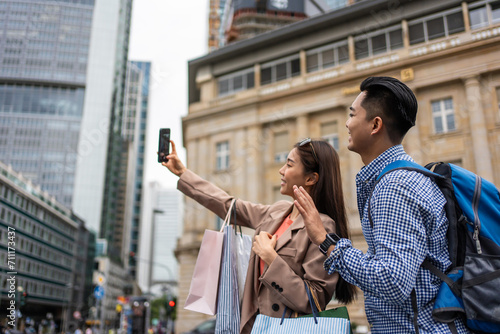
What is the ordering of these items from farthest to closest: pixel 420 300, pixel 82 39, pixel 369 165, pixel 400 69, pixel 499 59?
pixel 82 39 → pixel 400 69 → pixel 499 59 → pixel 369 165 → pixel 420 300

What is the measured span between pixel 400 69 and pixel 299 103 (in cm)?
616

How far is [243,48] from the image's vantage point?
29.8 m

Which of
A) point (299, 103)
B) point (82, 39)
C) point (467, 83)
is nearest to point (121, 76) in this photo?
point (82, 39)

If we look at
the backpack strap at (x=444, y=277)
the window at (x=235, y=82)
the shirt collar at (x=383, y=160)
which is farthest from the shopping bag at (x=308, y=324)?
the window at (x=235, y=82)

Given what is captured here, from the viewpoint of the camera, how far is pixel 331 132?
26.1m

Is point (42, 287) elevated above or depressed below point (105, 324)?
above

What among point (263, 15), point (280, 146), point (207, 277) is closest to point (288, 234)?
point (207, 277)

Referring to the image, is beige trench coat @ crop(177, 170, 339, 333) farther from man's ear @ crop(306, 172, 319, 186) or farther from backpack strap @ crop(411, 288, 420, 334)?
backpack strap @ crop(411, 288, 420, 334)

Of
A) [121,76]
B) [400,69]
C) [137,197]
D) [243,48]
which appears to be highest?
[121,76]

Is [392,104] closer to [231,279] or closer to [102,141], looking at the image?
[231,279]

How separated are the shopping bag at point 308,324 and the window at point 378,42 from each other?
82.8 feet

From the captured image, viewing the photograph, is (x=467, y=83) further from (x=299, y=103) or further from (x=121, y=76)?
(x=121, y=76)

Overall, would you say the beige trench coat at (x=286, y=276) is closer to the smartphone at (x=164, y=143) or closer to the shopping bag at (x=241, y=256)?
the shopping bag at (x=241, y=256)

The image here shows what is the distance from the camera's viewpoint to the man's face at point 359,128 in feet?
7.22
